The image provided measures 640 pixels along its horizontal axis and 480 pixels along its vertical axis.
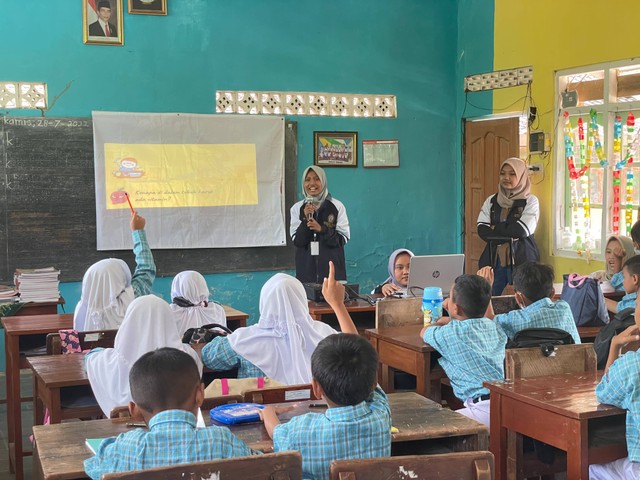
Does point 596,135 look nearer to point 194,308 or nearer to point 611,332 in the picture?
point 611,332

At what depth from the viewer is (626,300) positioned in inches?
188

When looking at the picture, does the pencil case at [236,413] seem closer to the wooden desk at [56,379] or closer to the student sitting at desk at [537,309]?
the wooden desk at [56,379]

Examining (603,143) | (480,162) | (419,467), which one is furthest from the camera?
(480,162)

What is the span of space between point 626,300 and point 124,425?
3118 millimetres

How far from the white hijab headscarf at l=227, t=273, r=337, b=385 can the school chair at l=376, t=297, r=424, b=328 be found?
1169mm

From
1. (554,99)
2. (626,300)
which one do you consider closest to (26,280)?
(626,300)

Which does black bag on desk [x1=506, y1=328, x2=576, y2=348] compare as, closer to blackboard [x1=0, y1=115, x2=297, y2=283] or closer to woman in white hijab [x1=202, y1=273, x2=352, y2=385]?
woman in white hijab [x1=202, y1=273, x2=352, y2=385]

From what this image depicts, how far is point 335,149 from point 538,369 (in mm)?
5017

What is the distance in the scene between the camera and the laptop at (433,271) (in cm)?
548

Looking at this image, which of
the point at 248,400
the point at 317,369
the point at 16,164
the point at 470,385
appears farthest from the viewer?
the point at 16,164

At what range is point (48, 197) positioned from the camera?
720 centimetres

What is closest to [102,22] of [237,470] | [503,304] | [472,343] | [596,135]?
[596,135]

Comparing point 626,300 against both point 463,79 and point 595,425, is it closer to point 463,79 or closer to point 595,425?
point 595,425

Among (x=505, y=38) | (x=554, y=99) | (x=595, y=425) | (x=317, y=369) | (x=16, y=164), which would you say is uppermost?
(x=505, y=38)
